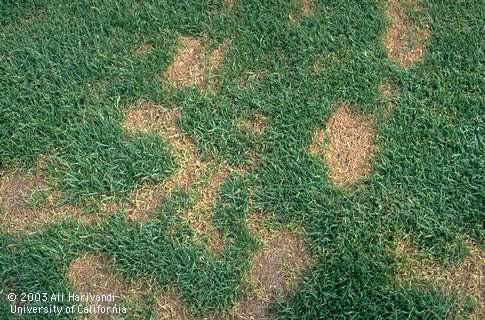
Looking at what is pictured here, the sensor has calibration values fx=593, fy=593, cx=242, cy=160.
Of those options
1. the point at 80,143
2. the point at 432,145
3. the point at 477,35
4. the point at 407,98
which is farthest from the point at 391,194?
the point at 80,143

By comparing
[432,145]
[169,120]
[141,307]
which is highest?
[432,145]

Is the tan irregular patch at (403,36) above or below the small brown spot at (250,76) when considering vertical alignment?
above

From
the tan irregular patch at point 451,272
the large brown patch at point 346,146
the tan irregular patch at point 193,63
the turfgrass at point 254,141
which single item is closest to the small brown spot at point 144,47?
the turfgrass at point 254,141

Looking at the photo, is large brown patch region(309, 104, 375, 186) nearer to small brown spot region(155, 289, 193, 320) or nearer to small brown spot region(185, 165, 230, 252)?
small brown spot region(185, 165, 230, 252)

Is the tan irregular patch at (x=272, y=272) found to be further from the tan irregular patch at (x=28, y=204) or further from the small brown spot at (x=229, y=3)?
the small brown spot at (x=229, y=3)

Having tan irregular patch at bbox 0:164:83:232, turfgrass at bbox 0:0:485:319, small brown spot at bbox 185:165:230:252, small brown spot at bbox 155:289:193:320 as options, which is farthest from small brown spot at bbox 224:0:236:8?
small brown spot at bbox 155:289:193:320

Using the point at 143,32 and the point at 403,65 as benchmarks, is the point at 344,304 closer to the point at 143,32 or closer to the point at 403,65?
the point at 403,65

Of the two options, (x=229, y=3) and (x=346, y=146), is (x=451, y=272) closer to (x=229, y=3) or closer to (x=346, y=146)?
(x=346, y=146)
